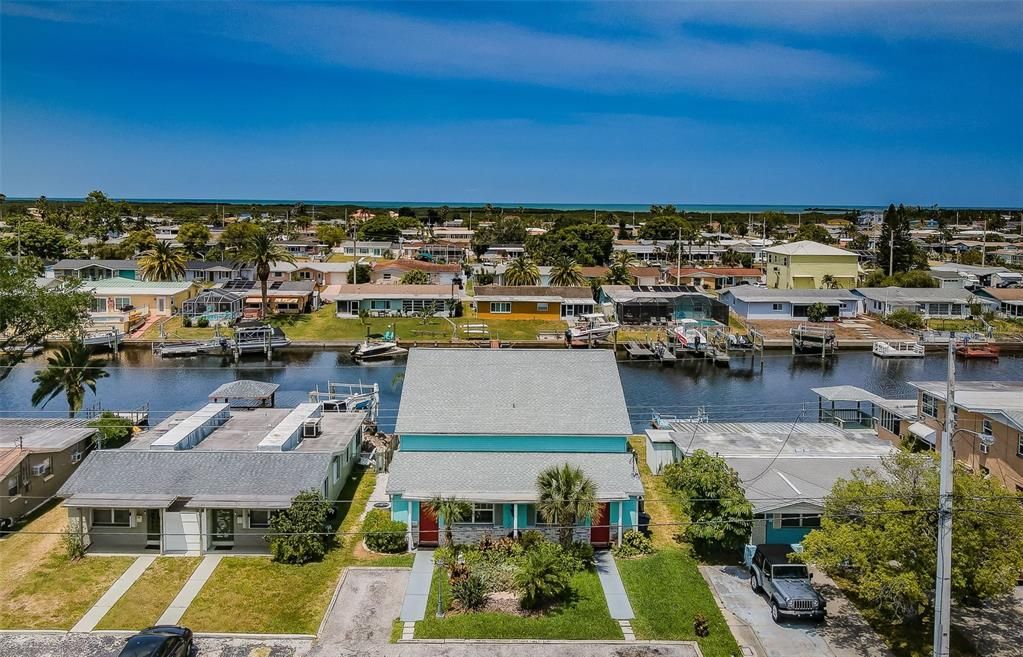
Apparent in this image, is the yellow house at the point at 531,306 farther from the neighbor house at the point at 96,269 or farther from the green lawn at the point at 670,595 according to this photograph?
the green lawn at the point at 670,595

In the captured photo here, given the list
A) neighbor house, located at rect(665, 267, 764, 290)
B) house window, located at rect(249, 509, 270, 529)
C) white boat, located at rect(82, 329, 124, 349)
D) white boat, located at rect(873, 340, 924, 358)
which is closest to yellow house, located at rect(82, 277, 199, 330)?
white boat, located at rect(82, 329, 124, 349)

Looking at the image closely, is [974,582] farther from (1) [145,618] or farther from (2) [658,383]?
(2) [658,383]

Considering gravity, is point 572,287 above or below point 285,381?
above

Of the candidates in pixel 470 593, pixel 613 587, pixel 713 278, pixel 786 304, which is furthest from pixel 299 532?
pixel 713 278

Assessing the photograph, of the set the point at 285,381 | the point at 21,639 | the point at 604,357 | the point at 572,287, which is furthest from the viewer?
the point at 572,287

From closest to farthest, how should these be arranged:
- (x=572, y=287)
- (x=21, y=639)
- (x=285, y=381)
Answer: (x=21, y=639)
(x=285, y=381)
(x=572, y=287)

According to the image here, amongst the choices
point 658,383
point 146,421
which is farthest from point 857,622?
point 658,383

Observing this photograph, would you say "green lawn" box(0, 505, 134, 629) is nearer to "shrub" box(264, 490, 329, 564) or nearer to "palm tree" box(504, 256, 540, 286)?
"shrub" box(264, 490, 329, 564)
